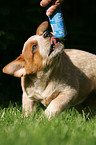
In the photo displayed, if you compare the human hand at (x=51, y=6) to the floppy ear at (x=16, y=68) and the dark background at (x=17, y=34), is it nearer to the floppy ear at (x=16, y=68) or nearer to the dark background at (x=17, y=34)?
the floppy ear at (x=16, y=68)

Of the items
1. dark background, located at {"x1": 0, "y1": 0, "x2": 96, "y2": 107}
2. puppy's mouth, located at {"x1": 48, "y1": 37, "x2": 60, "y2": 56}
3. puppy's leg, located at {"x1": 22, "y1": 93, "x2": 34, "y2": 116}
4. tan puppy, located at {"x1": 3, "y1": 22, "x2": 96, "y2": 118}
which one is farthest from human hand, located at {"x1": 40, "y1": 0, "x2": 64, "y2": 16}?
dark background, located at {"x1": 0, "y1": 0, "x2": 96, "y2": 107}

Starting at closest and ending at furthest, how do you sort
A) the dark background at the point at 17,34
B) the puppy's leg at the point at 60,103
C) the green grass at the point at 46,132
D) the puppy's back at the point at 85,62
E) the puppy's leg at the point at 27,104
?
the green grass at the point at 46,132 → the puppy's leg at the point at 60,103 → the puppy's leg at the point at 27,104 → the puppy's back at the point at 85,62 → the dark background at the point at 17,34

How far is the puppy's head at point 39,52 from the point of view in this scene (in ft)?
10.4

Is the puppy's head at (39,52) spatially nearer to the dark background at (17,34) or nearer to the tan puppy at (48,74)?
the tan puppy at (48,74)

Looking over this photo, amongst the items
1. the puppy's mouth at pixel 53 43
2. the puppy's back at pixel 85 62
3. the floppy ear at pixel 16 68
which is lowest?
the puppy's back at pixel 85 62

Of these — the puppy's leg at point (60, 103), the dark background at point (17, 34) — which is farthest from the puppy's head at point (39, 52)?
the dark background at point (17, 34)

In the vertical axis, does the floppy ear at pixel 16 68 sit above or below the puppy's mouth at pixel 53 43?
below

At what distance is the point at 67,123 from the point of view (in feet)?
9.91

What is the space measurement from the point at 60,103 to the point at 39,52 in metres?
0.65

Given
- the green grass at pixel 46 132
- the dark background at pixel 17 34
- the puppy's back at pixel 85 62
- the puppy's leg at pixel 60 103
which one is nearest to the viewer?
the green grass at pixel 46 132

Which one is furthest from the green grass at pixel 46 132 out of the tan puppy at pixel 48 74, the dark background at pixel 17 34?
the dark background at pixel 17 34

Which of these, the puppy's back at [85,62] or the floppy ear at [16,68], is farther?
the puppy's back at [85,62]

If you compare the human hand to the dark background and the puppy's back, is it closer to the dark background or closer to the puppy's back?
the puppy's back

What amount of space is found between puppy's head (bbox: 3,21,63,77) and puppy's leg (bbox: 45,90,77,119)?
43cm
